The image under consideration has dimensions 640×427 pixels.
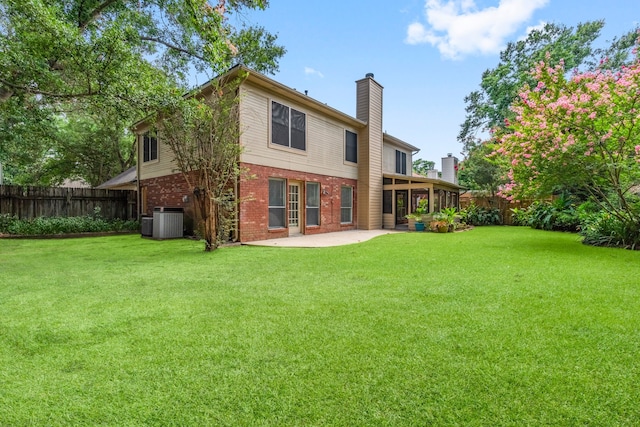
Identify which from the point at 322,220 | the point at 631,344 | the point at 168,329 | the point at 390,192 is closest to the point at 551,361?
the point at 631,344

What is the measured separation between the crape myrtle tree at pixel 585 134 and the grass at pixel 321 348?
336cm

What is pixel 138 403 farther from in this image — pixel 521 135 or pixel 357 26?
pixel 357 26

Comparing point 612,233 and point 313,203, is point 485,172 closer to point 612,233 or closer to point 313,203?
point 612,233

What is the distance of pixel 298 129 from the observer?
10.6m

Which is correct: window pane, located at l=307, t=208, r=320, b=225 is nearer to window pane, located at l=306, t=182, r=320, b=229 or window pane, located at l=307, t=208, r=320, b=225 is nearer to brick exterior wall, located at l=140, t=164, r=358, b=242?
window pane, located at l=306, t=182, r=320, b=229

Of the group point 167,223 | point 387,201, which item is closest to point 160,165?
point 167,223

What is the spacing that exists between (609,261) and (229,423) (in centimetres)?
707

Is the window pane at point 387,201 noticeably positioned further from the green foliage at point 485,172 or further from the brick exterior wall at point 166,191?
the brick exterior wall at point 166,191

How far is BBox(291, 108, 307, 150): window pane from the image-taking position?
10.4m

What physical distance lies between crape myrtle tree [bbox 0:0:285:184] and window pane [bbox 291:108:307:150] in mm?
2742

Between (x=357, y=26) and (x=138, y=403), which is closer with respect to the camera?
(x=138, y=403)

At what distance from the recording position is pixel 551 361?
211 centimetres

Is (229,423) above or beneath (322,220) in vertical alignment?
beneath

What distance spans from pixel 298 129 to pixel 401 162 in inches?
347
